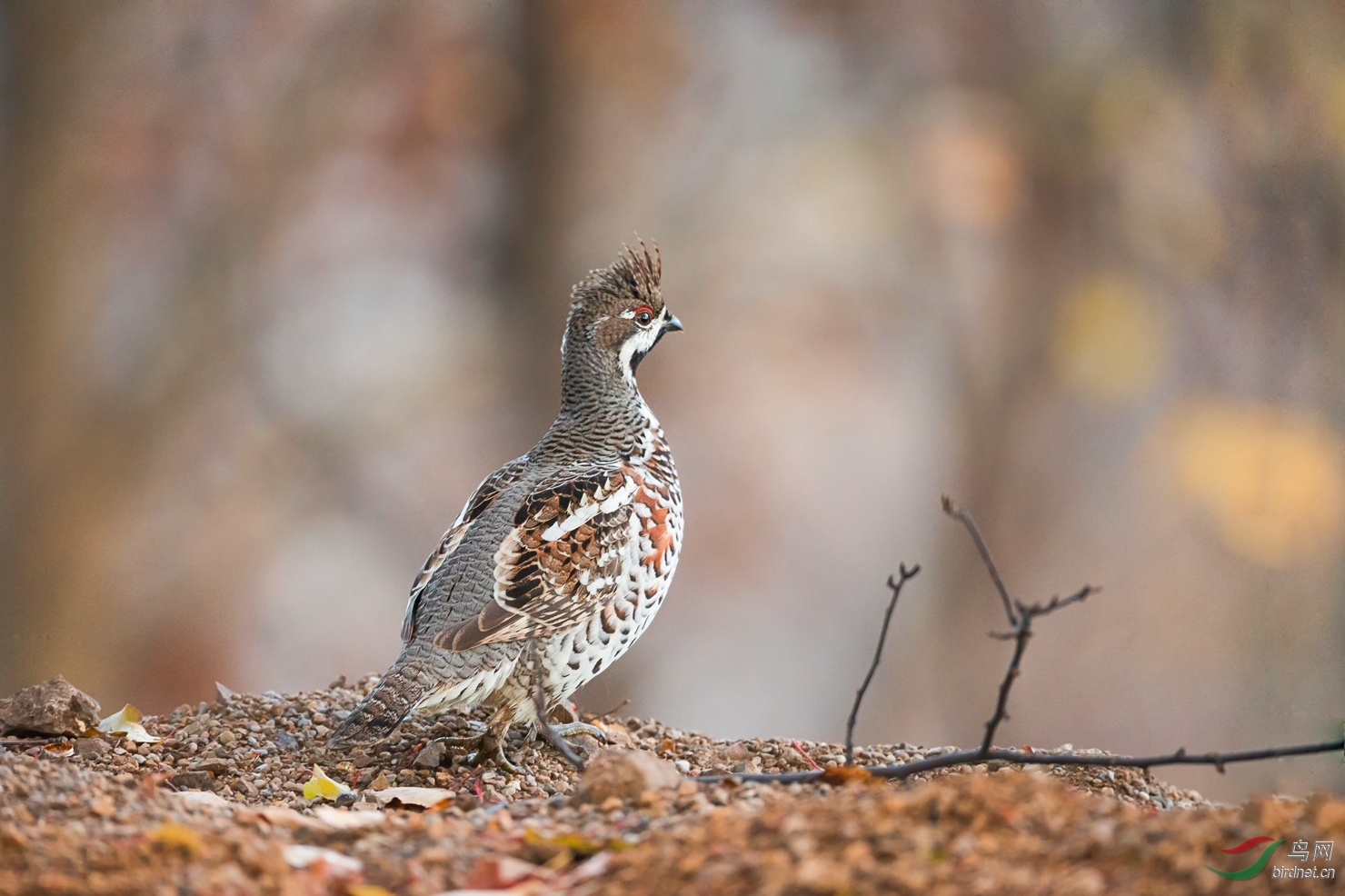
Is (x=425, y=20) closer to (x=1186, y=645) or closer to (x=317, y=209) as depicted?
(x=317, y=209)

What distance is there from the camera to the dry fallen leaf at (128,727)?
18.2 ft

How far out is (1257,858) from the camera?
303 cm

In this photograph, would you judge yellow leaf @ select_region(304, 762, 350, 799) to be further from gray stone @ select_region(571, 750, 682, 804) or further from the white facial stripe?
the white facial stripe

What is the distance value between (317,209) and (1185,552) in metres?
9.01

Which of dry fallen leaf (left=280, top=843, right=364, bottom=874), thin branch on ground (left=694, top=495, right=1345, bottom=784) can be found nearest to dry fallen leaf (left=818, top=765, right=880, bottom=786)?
thin branch on ground (left=694, top=495, right=1345, bottom=784)

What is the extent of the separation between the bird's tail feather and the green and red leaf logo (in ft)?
9.95

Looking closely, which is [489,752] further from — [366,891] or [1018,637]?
[1018,637]

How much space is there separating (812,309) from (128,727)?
9.05 metres

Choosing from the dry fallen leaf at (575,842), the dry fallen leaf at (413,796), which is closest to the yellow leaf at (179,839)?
the dry fallen leaf at (575,842)

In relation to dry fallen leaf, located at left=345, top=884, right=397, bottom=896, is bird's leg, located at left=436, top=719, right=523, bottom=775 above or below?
above

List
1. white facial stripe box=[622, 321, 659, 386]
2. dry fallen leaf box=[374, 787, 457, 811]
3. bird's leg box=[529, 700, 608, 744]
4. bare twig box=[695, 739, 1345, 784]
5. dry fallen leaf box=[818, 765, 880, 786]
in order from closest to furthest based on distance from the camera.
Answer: bare twig box=[695, 739, 1345, 784]
dry fallen leaf box=[818, 765, 880, 786]
dry fallen leaf box=[374, 787, 457, 811]
bird's leg box=[529, 700, 608, 744]
white facial stripe box=[622, 321, 659, 386]

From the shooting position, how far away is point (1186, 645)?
41.9 feet

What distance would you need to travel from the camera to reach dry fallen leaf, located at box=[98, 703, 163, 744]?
18.2 ft

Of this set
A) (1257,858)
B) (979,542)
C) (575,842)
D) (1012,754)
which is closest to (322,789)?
(575,842)
